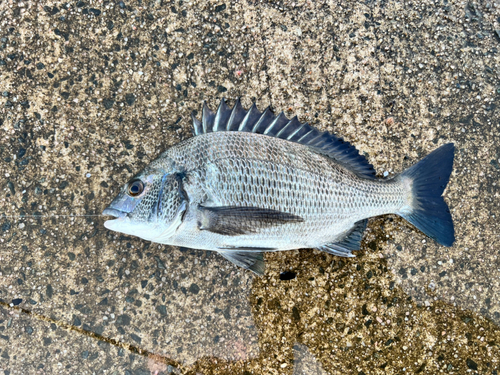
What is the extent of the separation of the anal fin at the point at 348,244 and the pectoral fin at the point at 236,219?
0.46 m

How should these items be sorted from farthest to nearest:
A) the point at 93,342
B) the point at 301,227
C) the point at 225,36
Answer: the point at 225,36 → the point at 93,342 → the point at 301,227

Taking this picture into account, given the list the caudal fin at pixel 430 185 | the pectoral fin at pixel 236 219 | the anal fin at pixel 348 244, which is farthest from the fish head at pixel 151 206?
the caudal fin at pixel 430 185

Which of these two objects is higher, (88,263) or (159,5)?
(159,5)

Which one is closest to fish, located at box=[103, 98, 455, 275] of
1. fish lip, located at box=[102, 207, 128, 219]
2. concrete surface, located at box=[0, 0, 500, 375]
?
fish lip, located at box=[102, 207, 128, 219]

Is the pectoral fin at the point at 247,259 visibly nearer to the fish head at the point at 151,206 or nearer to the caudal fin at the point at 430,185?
the fish head at the point at 151,206

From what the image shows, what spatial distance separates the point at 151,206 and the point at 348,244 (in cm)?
142

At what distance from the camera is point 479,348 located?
8.56ft

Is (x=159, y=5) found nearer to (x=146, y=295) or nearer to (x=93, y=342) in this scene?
(x=146, y=295)

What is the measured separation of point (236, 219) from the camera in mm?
2131

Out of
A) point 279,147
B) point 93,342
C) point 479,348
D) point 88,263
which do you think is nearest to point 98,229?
point 88,263

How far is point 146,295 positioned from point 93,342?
1.75 feet

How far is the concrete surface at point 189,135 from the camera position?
2.55 metres

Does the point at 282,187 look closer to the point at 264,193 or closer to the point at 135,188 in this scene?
the point at 264,193

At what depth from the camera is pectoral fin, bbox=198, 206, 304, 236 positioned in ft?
6.92
